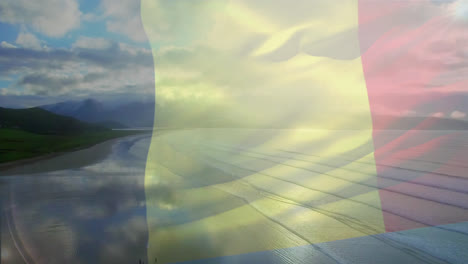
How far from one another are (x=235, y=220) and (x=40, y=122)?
33.6 metres

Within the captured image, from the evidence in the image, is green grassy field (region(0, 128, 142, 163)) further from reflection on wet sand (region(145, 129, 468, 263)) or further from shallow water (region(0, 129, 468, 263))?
reflection on wet sand (region(145, 129, 468, 263))

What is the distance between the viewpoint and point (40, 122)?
3369 centimetres

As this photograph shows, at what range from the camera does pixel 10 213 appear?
7.58m

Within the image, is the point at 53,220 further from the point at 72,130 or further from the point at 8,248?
the point at 72,130

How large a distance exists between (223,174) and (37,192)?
7.31m

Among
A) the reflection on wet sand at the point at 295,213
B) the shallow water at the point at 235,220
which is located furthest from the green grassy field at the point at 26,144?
the reflection on wet sand at the point at 295,213

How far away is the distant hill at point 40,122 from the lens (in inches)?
1173

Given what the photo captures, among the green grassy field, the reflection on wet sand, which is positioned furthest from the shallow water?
the green grassy field

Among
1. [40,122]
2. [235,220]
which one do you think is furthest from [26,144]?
[235,220]

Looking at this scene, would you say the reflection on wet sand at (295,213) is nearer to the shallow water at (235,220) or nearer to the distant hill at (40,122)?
the shallow water at (235,220)

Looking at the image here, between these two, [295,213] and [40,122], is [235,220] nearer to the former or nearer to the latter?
[295,213]

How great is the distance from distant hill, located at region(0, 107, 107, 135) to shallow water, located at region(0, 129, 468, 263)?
1996cm

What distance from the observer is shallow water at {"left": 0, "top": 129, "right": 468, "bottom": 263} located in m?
5.27

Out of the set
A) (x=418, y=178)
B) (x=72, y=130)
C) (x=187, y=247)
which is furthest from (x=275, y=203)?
(x=72, y=130)
